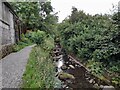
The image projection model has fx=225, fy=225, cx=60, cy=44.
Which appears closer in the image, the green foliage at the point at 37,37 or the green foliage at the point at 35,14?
the green foliage at the point at 37,37

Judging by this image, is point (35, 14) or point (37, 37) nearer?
point (37, 37)

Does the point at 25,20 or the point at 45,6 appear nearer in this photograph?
the point at 25,20

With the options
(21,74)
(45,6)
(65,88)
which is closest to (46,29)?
(45,6)

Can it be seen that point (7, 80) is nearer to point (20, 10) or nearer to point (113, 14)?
point (113, 14)

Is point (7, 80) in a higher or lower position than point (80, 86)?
higher

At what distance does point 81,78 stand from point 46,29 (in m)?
20.3

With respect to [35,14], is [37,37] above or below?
below

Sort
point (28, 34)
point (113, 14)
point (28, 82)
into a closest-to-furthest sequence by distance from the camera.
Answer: point (28, 82)
point (113, 14)
point (28, 34)

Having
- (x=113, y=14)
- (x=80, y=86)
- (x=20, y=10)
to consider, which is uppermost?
(x=20, y=10)

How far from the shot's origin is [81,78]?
1244cm

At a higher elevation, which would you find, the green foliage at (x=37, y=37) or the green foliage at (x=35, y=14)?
the green foliage at (x=35, y=14)

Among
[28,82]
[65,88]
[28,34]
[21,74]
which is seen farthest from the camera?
[28,34]

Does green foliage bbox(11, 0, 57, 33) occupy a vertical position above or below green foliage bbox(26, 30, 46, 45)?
above

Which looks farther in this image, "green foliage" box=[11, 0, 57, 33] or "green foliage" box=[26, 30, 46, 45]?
"green foliage" box=[11, 0, 57, 33]
